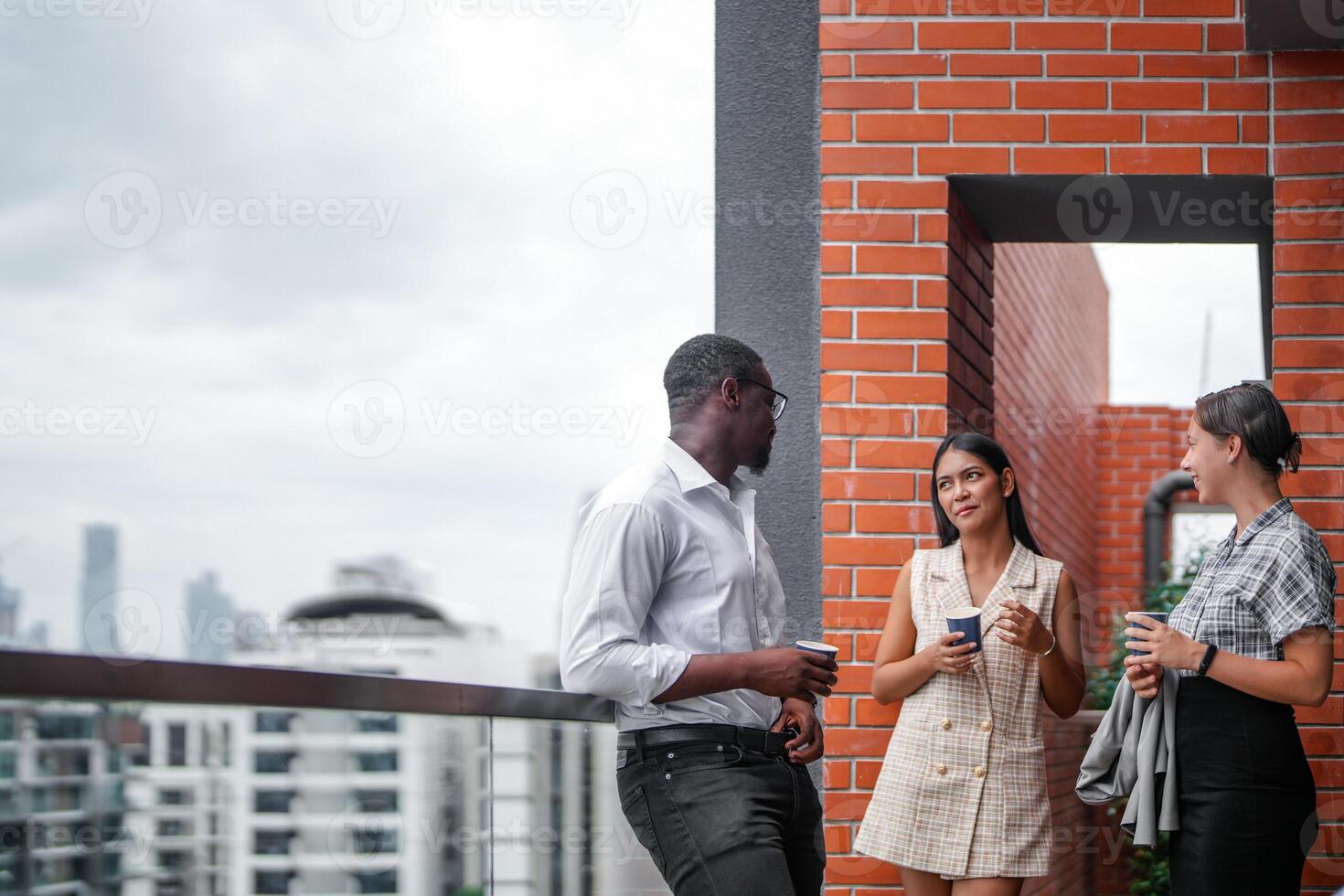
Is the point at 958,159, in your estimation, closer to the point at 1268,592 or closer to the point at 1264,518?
the point at 1264,518

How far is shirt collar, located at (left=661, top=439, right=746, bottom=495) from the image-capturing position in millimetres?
2533

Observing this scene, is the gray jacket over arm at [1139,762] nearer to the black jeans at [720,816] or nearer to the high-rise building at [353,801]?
the black jeans at [720,816]

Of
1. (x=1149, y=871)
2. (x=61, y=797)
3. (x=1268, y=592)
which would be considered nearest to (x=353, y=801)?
(x=61, y=797)

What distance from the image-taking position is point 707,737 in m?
2.43

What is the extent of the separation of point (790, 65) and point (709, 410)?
5.38 feet

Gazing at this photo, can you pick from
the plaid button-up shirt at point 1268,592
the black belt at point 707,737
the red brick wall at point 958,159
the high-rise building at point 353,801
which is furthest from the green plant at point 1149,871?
the black belt at point 707,737

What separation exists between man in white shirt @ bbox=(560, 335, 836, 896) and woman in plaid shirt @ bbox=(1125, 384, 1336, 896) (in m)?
0.80

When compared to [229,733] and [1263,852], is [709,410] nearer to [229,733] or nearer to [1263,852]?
[229,733]

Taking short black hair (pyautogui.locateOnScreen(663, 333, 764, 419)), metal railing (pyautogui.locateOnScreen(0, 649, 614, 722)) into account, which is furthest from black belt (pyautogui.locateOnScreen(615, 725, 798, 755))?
short black hair (pyautogui.locateOnScreen(663, 333, 764, 419))

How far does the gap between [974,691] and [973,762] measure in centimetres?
16

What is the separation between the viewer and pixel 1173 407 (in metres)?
9.91

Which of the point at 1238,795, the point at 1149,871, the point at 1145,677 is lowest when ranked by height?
the point at 1149,871

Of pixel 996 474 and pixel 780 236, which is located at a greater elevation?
pixel 780 236

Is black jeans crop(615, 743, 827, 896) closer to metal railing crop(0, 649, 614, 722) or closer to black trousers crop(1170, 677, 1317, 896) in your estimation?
metal railing crop(0, 649, 614, 722)
